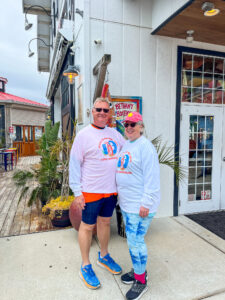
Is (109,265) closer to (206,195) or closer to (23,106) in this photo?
(206,195)

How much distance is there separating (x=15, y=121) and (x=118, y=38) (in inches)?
481

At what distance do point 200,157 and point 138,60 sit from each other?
2.00 metres

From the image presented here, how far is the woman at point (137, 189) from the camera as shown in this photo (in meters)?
1.69

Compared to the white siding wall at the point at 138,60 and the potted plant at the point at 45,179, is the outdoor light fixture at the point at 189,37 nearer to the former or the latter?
the white siding wall at the point at 138,60

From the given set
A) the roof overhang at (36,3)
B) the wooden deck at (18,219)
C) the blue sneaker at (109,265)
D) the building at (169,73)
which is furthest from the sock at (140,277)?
the roof overhang at (36,3)

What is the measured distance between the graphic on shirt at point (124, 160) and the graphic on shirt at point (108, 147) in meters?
0.14

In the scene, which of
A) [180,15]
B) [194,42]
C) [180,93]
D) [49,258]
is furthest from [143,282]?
[194,42]

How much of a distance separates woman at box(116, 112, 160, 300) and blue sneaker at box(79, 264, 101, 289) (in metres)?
0.31

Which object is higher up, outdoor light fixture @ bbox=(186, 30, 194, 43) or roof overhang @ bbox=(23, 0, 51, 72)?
roof overhang @ bbox=(23, 0, 51, 72)

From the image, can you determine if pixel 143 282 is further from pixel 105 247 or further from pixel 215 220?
pixel 215 220

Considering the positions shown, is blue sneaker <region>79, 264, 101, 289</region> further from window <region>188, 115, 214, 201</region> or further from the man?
window <region>188, 115, 214, 201</region>

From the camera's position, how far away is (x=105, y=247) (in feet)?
7.36

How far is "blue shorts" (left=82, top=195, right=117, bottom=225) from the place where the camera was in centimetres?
197

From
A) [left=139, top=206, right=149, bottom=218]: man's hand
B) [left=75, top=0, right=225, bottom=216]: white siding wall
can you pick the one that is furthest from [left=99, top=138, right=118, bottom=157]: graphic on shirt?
[left=75, top=0, right=225, bottom=216]: white siding wall
